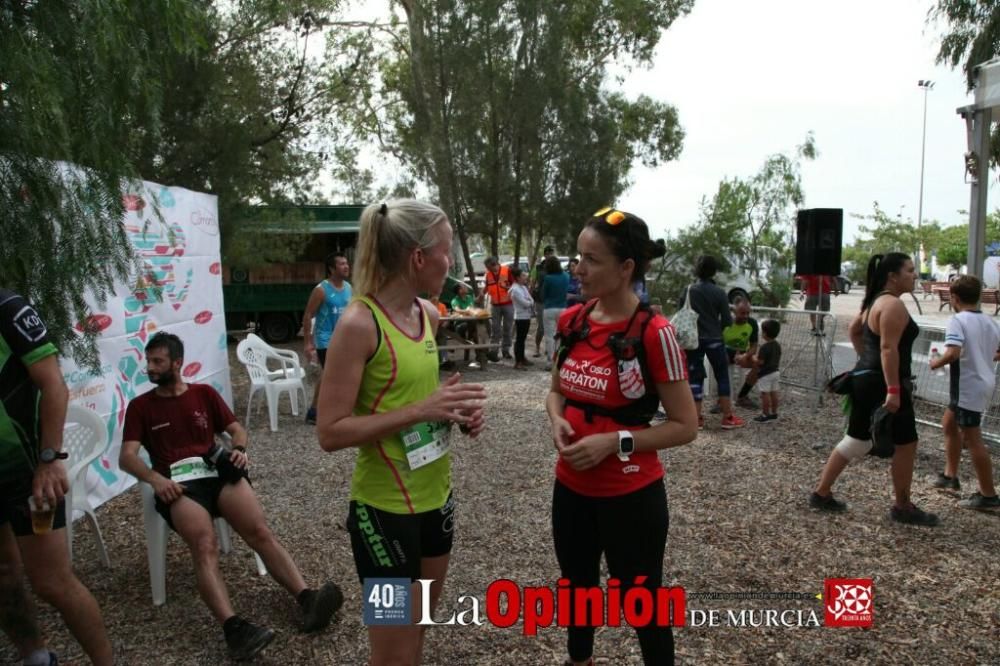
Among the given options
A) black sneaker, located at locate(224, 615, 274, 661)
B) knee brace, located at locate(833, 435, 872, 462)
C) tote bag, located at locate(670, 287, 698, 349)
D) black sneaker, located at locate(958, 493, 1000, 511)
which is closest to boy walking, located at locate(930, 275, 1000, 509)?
black sneaker, located at locate(958, 493, 1000, 511)

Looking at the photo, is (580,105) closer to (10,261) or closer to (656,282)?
(656,282)

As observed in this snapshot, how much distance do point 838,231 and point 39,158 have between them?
9629 mm

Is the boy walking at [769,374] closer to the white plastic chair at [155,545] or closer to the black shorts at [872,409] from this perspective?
the black shorts at [872,409]

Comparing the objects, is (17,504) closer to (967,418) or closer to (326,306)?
(326,306)

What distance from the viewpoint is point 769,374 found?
7703mm

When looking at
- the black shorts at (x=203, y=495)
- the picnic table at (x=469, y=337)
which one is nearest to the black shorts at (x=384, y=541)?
the black shorts at (x=203, y=495)

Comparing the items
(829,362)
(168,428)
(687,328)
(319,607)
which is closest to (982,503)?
(687,328)

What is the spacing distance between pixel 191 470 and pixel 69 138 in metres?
1.61

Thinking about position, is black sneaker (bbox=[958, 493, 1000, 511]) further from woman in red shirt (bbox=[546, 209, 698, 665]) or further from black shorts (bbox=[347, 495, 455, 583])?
black shorts (bbox=[347, 495, 455, 583])

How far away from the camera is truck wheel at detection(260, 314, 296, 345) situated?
16.3 metres

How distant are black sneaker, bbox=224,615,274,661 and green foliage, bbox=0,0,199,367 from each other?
55.5 inches

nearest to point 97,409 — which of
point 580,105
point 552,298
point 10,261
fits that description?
point 10,261

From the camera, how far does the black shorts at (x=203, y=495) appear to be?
3.34 m

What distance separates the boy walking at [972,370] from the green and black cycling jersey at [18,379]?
16.9 feet
